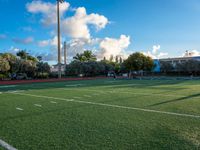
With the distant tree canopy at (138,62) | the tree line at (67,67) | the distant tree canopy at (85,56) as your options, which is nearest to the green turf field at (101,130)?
the tree line at (67,67)

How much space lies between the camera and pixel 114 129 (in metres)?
5.36

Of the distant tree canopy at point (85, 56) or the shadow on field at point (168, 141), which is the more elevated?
the distant tree canopy at point (85, 56)

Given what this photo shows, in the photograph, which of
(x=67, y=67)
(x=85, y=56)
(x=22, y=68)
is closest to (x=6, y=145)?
(x=22, y=68)

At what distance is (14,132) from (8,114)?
2.45 m

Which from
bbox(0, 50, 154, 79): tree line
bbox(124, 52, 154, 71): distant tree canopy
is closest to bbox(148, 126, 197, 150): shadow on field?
bbox(0, 50, 154, 79): tree line

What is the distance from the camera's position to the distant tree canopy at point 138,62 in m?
54.2

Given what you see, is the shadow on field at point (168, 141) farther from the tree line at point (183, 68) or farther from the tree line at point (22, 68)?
the tree line at point (183, 68)

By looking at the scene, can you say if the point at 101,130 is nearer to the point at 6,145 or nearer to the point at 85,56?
the point at 6,145

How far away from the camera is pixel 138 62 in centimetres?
5406

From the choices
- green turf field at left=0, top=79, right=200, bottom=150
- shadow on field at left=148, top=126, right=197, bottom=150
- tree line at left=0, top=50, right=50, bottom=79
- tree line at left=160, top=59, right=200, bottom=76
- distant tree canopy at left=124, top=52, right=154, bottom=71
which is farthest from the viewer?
tree line at left=160, top=59, right=200, bottom=76

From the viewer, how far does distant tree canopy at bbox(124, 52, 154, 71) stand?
5415cm

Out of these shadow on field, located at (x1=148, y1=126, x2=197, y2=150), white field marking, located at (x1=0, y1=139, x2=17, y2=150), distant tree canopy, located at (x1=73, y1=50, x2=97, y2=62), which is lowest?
A: white field marking, located at (x1=0, y1=139, x2=17, y2=150)

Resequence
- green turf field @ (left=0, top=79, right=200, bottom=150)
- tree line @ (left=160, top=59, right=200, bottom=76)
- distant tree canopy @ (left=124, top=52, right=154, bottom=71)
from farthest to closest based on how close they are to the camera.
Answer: tree line @ (left=160, top=59, right=200, bottom=76), distant tree canopy @ (left=124, top=52, right=154, bottom=71), green turf field @ (left=0, top=79, right=200, bottom=150)

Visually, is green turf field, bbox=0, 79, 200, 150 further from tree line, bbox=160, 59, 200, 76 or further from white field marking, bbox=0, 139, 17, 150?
tree line, bbox=160, 59, 200, 76
